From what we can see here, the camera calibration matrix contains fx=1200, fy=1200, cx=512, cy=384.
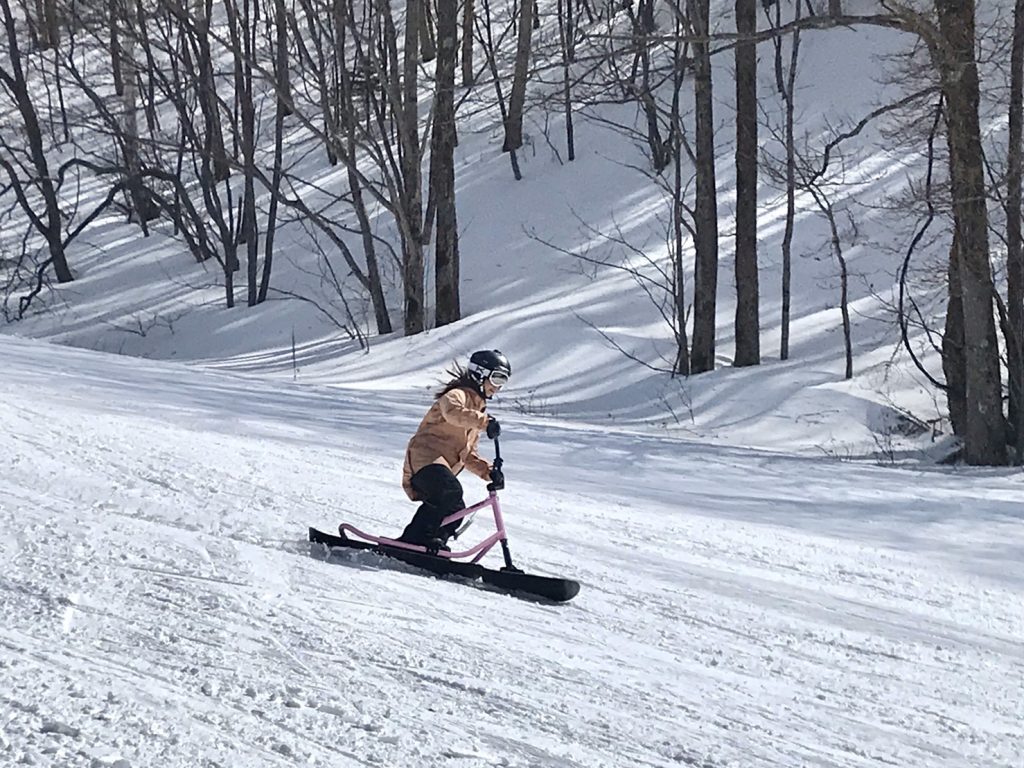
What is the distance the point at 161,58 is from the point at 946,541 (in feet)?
149

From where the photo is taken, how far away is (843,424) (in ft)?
50.4

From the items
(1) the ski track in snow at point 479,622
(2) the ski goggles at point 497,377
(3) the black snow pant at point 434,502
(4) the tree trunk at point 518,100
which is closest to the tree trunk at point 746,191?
(1) the ski track in snow at point 479,622

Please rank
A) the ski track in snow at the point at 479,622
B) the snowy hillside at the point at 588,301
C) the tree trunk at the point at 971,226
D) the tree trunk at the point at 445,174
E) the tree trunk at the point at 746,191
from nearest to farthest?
1. the ski track in snow at the point at 479,622
2. the tree trunk at the point at 971,226
3. the snowy hillside at the point at 588,301
4. the tree trunk at the point at 746,191
5. the tree trunk at the point at 445,174

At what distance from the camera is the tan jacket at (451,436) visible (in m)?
6.19

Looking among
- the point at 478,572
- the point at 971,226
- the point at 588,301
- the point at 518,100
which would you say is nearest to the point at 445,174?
the point at 588,301

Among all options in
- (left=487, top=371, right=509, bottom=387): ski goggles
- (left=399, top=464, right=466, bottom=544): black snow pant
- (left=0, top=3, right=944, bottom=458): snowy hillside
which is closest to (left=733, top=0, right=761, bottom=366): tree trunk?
(left=0, top=3, right=944, bottom=458): snowy hillside

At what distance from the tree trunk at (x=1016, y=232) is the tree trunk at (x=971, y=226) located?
47 cm

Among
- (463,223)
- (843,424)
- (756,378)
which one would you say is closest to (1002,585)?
(843,424)

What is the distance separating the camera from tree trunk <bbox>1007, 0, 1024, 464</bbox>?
43.0 ft

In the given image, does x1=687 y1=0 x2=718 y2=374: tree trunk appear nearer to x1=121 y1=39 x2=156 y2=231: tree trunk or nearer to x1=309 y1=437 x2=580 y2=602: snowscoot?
x1=309 y1=437 x2=580 y2=602: snowscoot

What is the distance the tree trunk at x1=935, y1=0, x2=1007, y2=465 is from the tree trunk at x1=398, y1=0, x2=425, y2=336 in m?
9.86

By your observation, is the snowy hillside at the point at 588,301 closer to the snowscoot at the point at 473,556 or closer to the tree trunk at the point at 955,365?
the tree trunk at the point at 955,365

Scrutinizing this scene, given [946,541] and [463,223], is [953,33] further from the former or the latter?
[463,223]

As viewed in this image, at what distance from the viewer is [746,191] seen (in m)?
17.5
